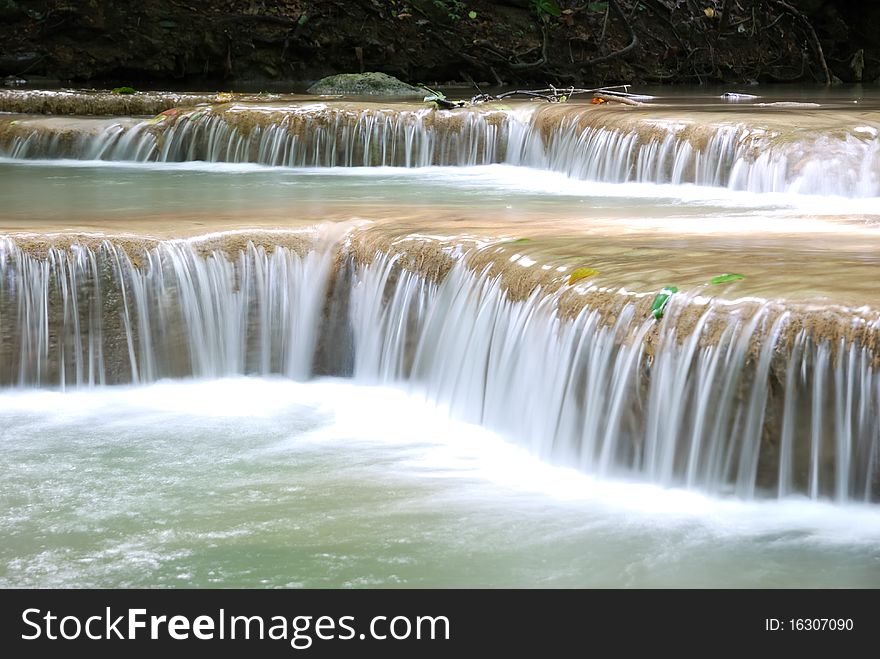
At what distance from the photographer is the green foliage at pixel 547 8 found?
20.8 m

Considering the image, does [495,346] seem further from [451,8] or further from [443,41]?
[451,8]

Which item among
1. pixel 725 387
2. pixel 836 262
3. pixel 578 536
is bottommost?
pixel 578 536

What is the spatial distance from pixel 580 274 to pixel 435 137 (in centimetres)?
656

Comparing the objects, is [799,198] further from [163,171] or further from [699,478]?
[163,171]

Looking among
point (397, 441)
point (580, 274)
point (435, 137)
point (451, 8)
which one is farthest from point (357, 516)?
point (451, 8)

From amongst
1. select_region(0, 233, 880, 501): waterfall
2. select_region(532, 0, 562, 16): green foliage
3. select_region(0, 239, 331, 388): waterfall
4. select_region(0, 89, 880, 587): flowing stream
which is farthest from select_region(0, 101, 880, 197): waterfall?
select_region(532, 0, 562, 16): green foliage

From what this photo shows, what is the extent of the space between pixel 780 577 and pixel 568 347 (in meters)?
1.51

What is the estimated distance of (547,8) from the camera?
2086 centimetres

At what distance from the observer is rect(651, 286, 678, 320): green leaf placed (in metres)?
4.95

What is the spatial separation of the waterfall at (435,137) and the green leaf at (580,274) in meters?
4.35

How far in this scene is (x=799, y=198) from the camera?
29.5 feet

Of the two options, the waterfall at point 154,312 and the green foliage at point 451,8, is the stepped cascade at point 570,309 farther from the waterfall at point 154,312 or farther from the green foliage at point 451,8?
the green foliage at point 451,8

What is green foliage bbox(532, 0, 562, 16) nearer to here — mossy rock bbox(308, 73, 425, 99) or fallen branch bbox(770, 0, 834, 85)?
fallen branch bbox(770, 0, 834, 85)

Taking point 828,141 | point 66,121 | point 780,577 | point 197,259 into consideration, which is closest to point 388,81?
point 66,121
